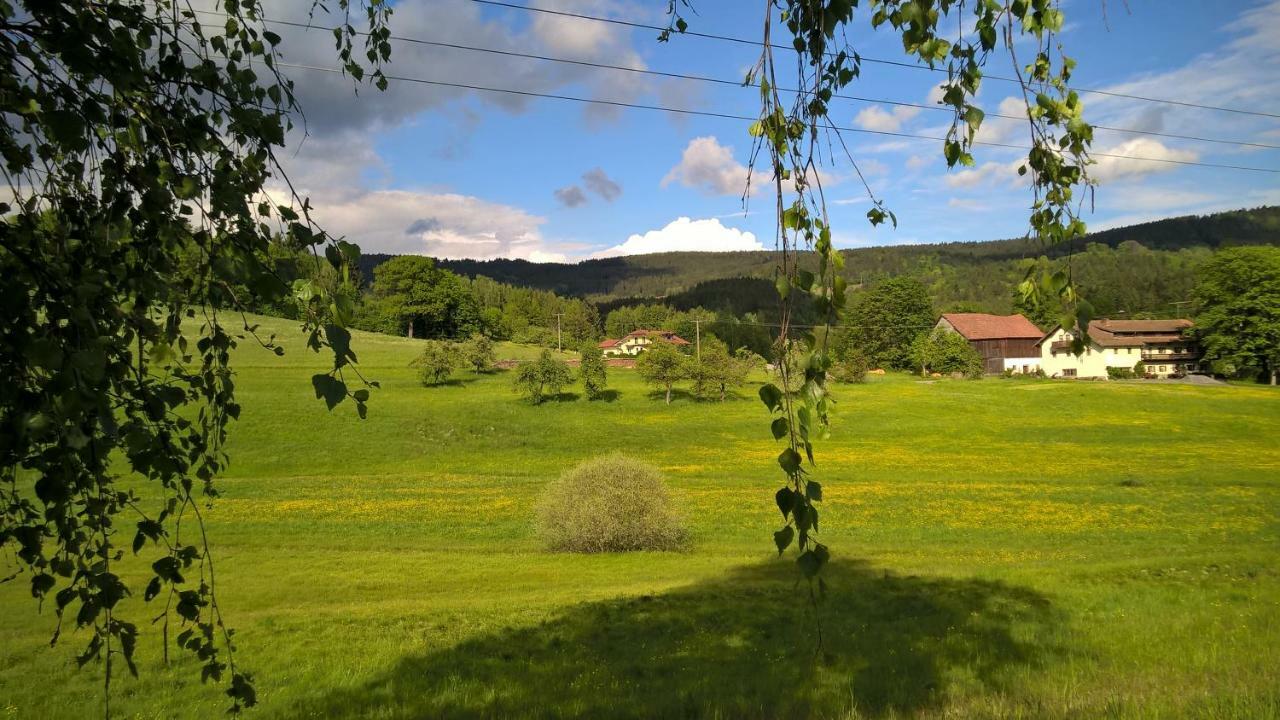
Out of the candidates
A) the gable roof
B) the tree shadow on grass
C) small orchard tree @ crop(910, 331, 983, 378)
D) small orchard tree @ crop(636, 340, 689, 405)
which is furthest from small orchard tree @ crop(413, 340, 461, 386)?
the gable roof

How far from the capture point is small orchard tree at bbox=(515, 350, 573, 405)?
55656 millimetres

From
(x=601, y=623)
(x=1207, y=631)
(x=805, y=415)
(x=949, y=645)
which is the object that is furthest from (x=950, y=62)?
(x=601, y=623)

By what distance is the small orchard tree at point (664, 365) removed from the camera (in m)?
59.4

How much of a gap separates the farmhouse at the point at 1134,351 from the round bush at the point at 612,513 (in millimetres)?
80667

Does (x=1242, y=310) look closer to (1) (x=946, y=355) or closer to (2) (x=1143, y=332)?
(2) (x=1143, y=332)

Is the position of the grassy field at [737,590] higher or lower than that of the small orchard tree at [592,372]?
lower

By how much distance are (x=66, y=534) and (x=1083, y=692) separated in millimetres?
6849

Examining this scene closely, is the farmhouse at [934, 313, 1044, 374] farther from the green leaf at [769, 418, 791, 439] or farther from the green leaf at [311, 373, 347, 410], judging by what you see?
the green leaf at [311, 373, 347, 410]

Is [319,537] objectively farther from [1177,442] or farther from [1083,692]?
[1177,442]

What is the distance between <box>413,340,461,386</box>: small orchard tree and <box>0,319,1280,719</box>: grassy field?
15.1 meters

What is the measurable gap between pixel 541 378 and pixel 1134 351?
75.0m

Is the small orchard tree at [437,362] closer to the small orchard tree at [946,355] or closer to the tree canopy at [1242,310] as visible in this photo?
the small orchard tree at [946,355]

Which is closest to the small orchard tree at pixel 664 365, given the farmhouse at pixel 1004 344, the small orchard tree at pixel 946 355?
the small orchard tree at pixel 946 355

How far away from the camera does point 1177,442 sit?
41750 millimetres
